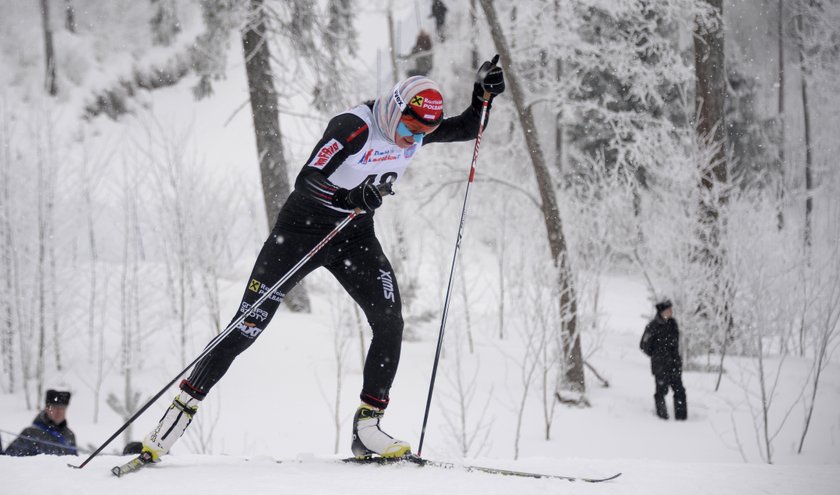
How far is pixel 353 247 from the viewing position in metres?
3.17

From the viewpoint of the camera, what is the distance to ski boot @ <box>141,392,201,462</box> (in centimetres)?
288

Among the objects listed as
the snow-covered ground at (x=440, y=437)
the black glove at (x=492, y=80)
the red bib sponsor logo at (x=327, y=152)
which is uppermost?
the black glove at (x=492, y=80)

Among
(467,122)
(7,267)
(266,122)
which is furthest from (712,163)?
(7,267)

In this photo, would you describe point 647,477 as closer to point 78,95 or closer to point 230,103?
point 78,95

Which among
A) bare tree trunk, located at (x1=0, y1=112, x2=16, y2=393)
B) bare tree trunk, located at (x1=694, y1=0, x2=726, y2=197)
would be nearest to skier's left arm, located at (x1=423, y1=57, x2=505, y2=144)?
bare tree trunk, located at (x1=694, y1=0, x2=726, y2=197)

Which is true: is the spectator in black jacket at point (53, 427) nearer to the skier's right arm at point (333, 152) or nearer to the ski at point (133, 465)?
the ski at point (133, 465)

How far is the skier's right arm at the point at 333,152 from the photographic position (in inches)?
114

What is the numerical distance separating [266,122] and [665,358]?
7.56m

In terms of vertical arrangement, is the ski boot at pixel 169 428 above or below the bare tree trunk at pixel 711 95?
below

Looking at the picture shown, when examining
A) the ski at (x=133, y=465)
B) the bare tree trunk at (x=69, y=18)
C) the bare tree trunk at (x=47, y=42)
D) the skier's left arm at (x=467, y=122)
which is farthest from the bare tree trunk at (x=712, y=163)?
the bare tree trunk at (x=69, y=18)

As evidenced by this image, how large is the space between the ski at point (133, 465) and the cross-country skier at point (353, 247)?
0.05 ft

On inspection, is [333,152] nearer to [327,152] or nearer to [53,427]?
[327,152]

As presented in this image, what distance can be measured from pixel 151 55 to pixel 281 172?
22.3 meters

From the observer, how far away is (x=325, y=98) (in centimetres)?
1006
